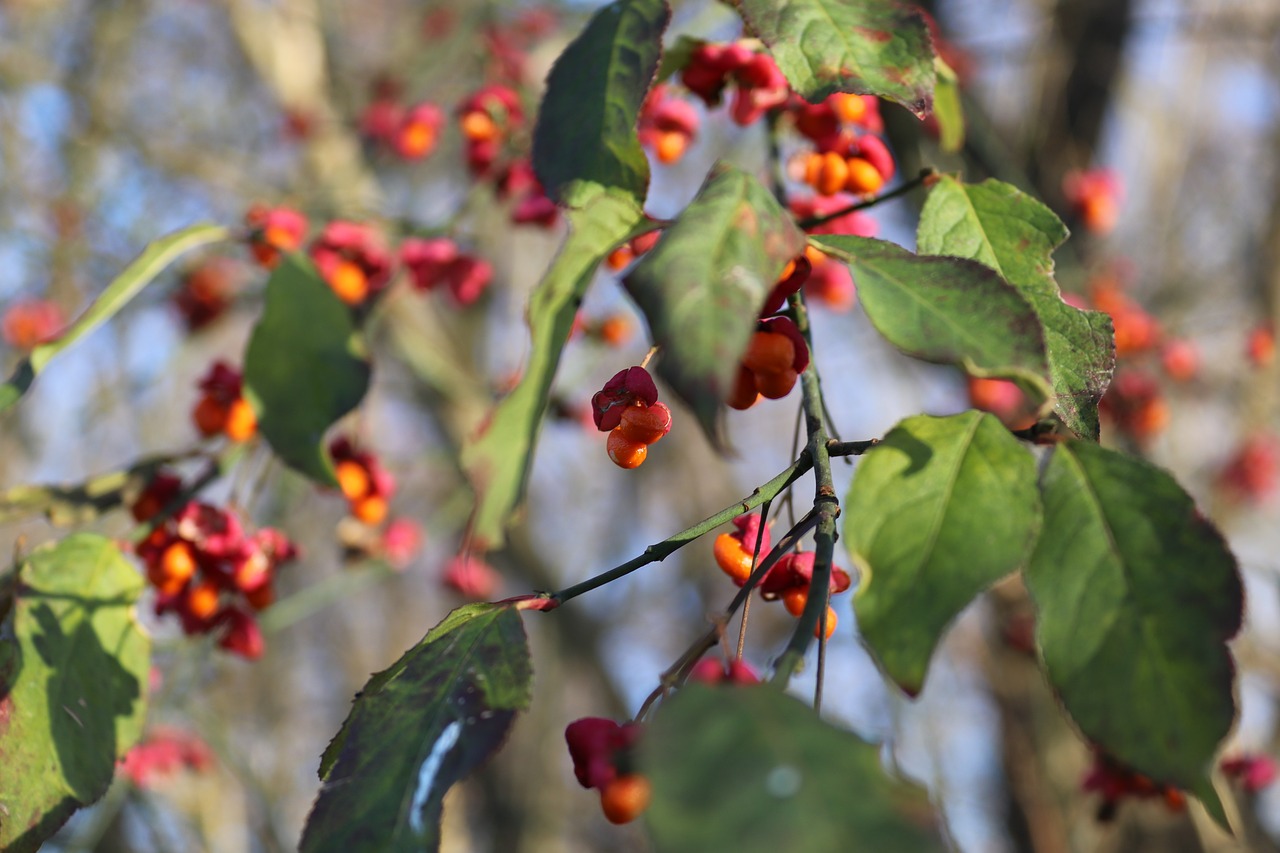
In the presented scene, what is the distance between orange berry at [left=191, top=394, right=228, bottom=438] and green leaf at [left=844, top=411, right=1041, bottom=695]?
1017 millimetres

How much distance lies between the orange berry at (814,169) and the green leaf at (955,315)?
0.53m

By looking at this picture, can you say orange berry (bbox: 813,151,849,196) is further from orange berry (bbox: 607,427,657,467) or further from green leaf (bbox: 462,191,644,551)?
green leaf (bbox: 462,191,644,551)

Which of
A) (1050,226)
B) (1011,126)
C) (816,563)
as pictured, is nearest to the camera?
(816,563)

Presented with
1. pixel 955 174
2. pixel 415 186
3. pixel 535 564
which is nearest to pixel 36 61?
pixel 415 186

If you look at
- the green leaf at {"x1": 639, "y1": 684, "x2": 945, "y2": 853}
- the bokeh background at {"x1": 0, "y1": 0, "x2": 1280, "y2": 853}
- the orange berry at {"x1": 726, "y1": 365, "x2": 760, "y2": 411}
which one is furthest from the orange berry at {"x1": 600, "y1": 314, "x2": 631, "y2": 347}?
the green leaf at {"x1": 639, "y1": 684, "x2": 945, "y2": 853}

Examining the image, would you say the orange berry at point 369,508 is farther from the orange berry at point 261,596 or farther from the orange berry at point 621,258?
the orange berry at point 621,258

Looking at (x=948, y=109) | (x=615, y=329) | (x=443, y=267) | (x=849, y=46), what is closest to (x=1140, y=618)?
(x=849, y=46)

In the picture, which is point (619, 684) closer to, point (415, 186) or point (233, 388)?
point (415, 186)

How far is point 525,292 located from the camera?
4609 mm

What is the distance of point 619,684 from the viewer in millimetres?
4898

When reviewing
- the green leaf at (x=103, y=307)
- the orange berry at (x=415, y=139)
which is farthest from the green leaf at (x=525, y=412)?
the orange berry at (x=415, y=139)

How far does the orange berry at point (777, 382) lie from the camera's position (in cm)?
71

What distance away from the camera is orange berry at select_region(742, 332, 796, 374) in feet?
2.30

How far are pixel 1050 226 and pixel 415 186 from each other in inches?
112
